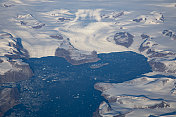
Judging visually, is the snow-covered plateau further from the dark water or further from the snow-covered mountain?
the dark water

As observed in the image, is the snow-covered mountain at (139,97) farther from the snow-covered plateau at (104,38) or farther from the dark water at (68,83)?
the dark water at (68,83)

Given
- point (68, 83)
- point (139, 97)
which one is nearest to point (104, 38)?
point (68, 83)

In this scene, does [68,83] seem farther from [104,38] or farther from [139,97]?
[104,38]

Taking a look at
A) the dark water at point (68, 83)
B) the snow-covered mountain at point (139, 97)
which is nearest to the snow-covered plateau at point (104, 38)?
the snow-covered mountain at point (139, 97)

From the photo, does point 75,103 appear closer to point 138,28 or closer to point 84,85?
point 84,85

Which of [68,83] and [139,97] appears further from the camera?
[68,83]

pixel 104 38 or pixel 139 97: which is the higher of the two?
pixel 104 38
